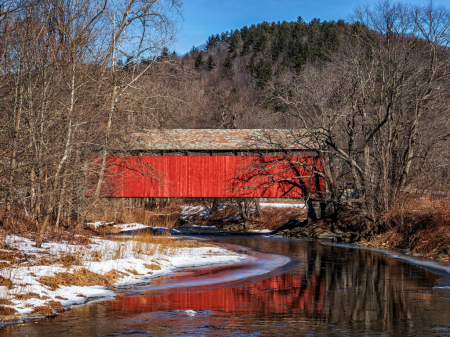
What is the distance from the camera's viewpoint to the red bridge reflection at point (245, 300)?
23.6ft

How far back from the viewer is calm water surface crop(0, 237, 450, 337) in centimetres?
593

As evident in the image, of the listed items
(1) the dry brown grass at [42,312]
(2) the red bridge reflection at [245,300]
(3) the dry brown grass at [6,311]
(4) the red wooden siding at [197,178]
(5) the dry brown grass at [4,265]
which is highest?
(4) the red wooden siding at [197,178]

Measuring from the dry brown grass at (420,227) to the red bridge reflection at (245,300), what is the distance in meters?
7.01

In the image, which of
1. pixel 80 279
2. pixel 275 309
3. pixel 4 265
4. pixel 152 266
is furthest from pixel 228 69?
pixel 275 309

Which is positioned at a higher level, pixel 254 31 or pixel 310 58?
pixel 254 31

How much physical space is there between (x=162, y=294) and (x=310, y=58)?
6666 centimetres

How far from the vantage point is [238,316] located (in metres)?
6.70

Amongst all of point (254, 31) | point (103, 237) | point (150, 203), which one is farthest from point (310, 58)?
point (103, 237)

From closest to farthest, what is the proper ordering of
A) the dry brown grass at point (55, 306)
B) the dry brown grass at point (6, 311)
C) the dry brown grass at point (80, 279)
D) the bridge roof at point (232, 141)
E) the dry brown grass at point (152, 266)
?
the dry brown grass at point (6, 311) → the dry brown grass at point (55, 306) → the dry brown grass at point (80, 279) → the dry brown grass at point (152, 266) → the bridge roof at point (232, 141)

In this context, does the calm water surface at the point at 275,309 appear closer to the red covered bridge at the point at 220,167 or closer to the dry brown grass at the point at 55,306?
the dry brown grass at the point at 55,306

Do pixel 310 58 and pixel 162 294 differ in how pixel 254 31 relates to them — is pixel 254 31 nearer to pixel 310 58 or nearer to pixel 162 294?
pixel 310 58

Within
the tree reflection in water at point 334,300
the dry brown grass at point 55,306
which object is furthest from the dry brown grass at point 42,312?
the tree reflection in water at point 334,300

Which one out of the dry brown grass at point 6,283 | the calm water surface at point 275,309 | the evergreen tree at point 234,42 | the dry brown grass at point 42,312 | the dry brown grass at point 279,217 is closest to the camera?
the calm water surface at point 275,309

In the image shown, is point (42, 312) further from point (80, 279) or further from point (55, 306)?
point (80, 279)
